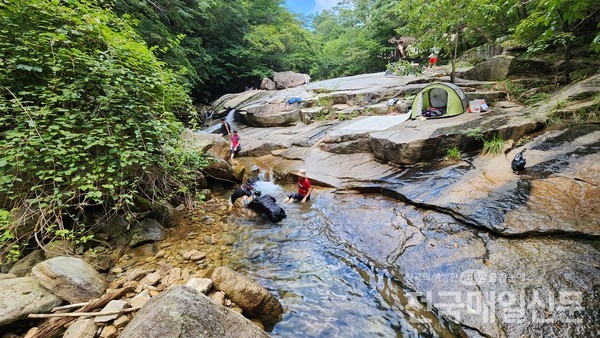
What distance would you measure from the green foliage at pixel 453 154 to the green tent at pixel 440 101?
277cm

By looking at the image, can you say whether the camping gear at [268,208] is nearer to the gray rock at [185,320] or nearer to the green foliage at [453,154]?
the gray rock at [185,320]

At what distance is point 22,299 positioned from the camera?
8.45 feet

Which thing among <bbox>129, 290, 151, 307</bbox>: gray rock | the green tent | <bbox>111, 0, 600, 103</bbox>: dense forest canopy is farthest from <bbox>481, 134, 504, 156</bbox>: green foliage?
<bbox>129, 290, 151, 307</bbox>: gray rock

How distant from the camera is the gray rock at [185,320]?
73.3 inches

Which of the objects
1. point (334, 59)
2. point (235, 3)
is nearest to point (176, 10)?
point (235, 3)

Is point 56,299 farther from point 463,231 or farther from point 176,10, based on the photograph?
point 176,10

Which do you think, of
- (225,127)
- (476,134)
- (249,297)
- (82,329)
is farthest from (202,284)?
(225,127)

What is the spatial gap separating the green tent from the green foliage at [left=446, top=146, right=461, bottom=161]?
9.09 ft

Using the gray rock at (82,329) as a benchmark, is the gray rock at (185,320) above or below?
above

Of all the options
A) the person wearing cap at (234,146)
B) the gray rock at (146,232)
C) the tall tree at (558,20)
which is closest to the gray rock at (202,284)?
the gray rock at (146,232)

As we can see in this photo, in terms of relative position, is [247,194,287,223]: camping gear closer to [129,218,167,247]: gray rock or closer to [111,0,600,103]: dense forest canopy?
[129,218,167,247]: gray rock

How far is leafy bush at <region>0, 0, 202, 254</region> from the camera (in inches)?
127

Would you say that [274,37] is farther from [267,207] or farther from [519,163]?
[519,163]

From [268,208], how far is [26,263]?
381cm
